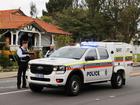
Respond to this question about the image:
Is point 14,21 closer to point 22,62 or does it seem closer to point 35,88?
point 22,62

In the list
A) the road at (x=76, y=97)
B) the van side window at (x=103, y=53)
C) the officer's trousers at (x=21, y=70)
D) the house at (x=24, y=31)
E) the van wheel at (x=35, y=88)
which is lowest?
the road at (x=76, y=97)

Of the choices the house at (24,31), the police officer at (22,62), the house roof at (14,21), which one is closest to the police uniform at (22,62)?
the police officer at (22,62)

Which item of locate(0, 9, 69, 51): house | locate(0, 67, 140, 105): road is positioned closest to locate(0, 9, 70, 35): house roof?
locate(0, 9, 69, 51): house

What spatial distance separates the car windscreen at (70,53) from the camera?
1530 centimetres

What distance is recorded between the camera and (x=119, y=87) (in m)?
17.4

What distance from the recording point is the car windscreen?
15.3 metres

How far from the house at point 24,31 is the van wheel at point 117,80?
20.4m

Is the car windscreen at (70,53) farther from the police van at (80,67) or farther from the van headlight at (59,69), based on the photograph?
the van headlight at (59,69)

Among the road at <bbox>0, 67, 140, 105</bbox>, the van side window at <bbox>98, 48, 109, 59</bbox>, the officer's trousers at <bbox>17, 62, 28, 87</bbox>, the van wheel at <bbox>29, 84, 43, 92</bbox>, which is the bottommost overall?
the road at <bbox>0, 67, 140, 105</bbox>

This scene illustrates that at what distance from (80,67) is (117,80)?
294cm

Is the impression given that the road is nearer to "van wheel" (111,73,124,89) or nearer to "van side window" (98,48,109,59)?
"van wheel" (111,73,124,89)

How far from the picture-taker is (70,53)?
1554 cm

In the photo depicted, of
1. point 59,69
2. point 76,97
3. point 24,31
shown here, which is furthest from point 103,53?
point 24,31

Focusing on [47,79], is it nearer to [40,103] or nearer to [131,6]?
[40,103]
